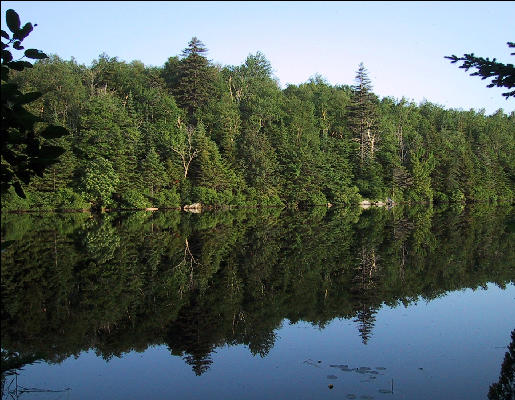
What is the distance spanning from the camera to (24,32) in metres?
3.24

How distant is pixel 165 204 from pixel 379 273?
3675cm

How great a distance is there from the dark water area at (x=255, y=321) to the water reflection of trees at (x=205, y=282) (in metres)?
0.06

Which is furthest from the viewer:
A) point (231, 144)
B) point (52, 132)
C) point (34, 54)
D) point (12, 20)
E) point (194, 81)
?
point (194, 81)

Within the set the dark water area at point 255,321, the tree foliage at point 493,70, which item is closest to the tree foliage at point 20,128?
the dark water area at point 255,321

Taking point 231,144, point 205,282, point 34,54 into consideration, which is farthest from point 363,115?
point 34,54

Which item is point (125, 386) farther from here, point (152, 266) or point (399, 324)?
point (152, 266)

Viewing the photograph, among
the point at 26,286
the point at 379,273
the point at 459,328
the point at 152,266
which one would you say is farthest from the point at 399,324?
the point at 26,286

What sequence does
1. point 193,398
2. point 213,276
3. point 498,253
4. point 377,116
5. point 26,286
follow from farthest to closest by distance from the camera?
point 377,116
point 498,253
point 213,276
point 26,286
point 193,398

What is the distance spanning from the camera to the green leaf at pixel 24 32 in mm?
3207

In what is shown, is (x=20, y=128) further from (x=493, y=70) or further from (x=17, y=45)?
(x=493, y=70)

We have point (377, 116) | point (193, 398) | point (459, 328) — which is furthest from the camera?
point (377, 116)

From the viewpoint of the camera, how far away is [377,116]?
2662 inches

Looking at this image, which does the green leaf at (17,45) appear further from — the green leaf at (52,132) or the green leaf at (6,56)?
the green leaf at (52,132)

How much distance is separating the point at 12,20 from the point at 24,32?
10 cm
